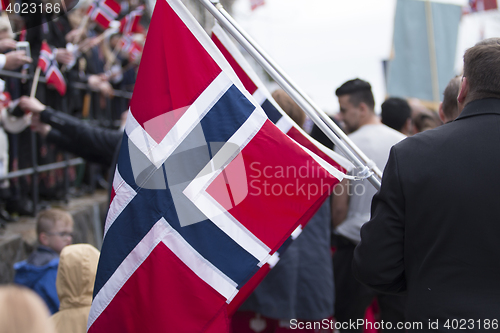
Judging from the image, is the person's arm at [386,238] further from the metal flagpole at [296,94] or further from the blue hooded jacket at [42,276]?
the blue hooded jacket at [42,276]

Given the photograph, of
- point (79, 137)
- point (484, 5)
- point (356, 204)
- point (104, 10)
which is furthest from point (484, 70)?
point (484, 5)

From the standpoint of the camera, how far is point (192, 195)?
2.29 m

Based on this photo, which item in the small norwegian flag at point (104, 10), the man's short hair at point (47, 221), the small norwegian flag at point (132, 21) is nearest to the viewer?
the man's short hair at point (47, 221)

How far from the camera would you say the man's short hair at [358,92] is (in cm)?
402

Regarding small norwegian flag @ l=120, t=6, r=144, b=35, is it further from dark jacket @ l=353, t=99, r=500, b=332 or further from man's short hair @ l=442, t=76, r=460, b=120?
dark jacket @ l=353, t=99, r=500, b=332

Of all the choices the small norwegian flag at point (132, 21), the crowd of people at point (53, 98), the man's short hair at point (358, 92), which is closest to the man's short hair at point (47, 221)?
the crowd of people at point (53, 98)

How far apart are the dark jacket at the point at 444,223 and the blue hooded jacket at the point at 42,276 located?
218 cm

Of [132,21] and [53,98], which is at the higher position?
[132,21]

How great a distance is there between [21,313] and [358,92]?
3.43 m

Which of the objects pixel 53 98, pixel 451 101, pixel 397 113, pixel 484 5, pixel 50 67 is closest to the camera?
pixel 451 101

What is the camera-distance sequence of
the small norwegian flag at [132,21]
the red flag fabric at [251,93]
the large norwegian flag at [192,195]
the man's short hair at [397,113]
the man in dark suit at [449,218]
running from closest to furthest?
the man in dark suit at [449,218]
the large norwegian flag at [192,195]
the red flag fabric at [251,93]
the man's short hair at [397,113]
the small norwegian flag at [132,21]

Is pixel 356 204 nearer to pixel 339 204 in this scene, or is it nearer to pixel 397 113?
pixel 339 204

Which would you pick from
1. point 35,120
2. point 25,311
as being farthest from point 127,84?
point 25,311

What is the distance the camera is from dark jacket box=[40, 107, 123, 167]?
3559mm
